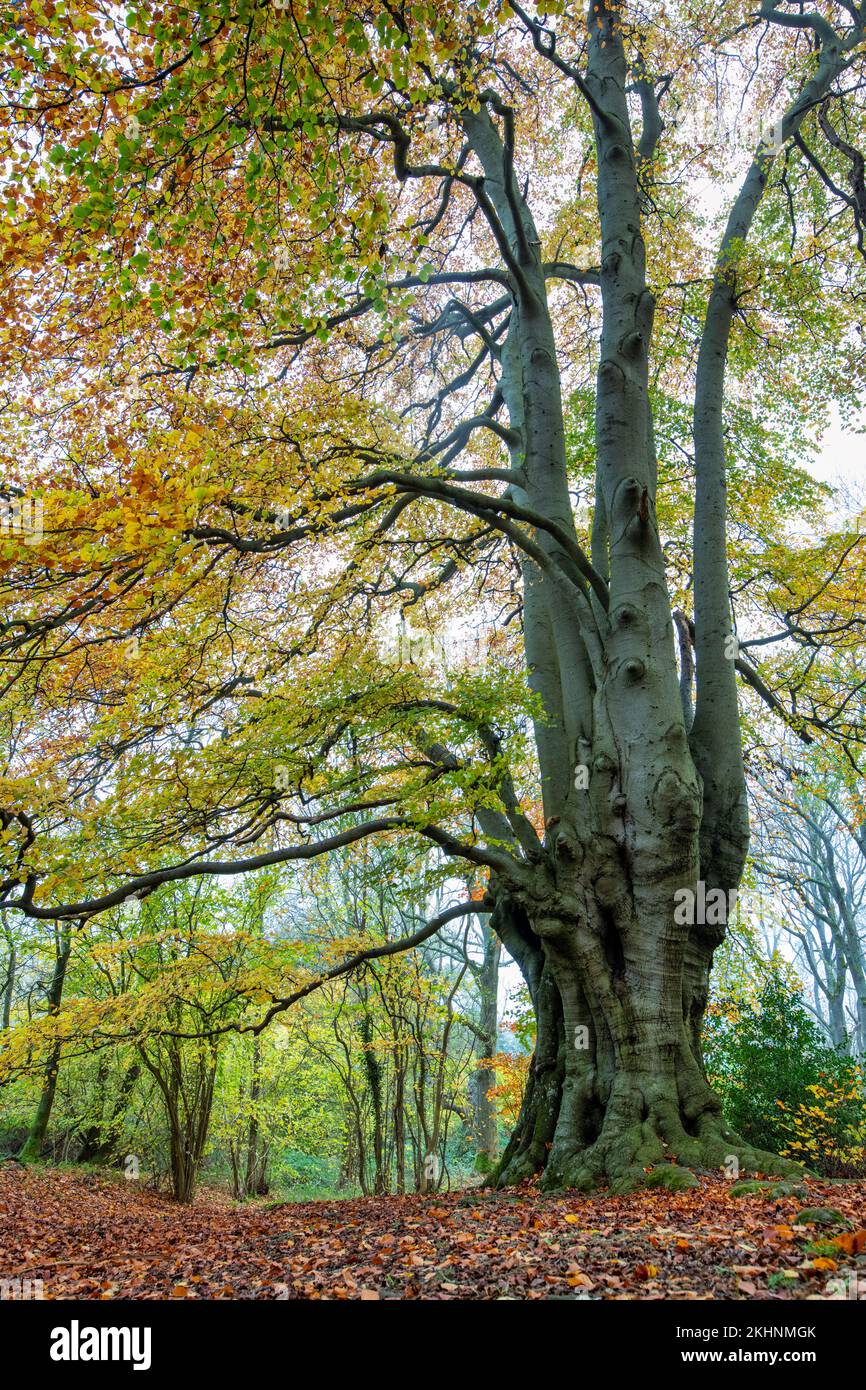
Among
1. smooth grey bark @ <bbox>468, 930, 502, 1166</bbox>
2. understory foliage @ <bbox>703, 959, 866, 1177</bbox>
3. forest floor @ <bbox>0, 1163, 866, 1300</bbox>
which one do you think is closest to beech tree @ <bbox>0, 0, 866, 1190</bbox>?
forest floor @ <bbox>0, 1163, 866, 1300</bbox>

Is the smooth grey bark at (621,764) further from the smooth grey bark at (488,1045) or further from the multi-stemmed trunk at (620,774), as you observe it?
the smooth grey bark at (488,1045)

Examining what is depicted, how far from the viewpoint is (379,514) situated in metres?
7.09

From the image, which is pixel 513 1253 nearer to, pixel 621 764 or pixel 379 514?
pixel 621 764

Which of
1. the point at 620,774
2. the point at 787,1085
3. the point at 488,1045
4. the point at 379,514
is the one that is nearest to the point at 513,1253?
the point at 620,774

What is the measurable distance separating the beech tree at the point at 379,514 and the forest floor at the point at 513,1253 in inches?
33.0

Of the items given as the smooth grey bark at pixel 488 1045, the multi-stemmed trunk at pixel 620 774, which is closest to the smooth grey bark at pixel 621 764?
the multi-stemmed trunk at pixel 620 774

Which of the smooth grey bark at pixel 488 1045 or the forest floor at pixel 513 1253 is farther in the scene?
the smooth grey bark at pixel 488 1045

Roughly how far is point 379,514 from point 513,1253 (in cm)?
552

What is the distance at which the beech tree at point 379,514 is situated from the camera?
4625mm
